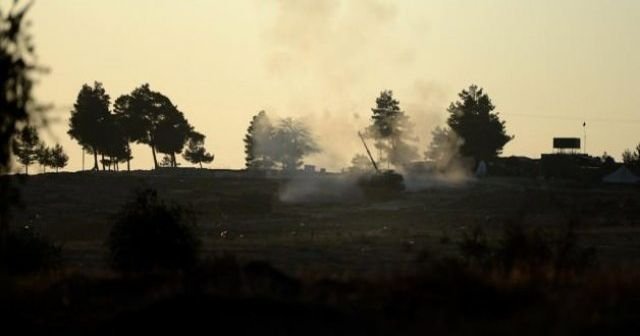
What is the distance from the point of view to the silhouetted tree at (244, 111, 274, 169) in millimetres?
163875

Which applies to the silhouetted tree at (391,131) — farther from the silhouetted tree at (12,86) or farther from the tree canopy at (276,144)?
the silhouetted tree at (12,86)

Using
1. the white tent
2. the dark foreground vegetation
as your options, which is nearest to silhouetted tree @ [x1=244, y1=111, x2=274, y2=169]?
the white tent

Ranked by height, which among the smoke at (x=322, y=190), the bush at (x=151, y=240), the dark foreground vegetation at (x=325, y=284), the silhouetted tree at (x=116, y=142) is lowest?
the dark foreground vegetation at (x=325, y=284)

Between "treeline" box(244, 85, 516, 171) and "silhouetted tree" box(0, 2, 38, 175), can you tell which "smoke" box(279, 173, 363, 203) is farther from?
"silhouetted tree" box(0, 2, 38, 175)

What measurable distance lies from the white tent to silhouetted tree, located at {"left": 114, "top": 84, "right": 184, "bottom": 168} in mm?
50442

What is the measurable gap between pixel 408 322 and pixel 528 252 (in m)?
13.0

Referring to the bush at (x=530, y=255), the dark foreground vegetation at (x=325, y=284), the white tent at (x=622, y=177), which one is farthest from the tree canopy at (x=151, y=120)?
the bush at (x=530, y=255)

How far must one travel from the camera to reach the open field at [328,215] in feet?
203

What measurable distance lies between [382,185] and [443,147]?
3898 cm

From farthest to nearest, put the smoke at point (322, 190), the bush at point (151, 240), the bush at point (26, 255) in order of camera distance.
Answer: the smoke at point (322, 190) < the bush at point (26, 255) < the bush at point (151, 240)

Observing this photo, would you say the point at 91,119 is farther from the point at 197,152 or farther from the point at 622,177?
the point at 622,177

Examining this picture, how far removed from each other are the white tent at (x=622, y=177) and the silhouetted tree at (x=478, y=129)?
989 inches

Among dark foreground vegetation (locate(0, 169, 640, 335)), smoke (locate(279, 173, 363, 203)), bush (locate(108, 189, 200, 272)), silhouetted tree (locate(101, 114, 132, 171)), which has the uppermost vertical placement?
silhouetted tree (locate(101, 114, 132, 171))

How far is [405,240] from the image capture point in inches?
2805
